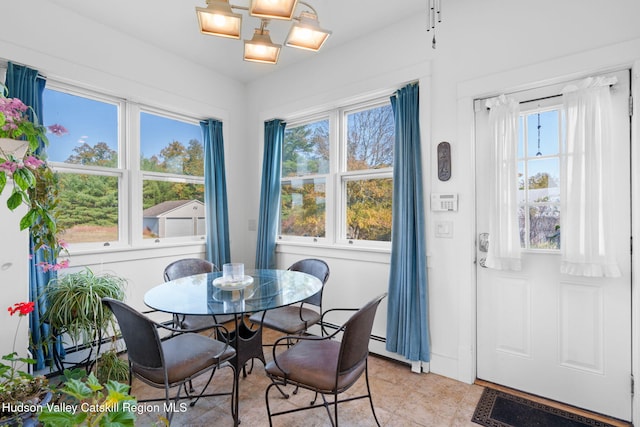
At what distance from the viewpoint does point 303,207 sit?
371cm

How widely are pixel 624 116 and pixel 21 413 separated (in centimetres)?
348

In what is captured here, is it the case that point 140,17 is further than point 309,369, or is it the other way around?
point 140,17

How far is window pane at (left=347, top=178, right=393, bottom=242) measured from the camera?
119 inches

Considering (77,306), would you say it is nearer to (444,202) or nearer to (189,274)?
(189,274)

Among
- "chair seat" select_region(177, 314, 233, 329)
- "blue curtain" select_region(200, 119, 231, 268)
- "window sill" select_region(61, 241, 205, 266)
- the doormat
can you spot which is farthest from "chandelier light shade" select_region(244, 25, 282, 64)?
the doormat

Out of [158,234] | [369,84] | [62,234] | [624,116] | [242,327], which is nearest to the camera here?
[624,116]

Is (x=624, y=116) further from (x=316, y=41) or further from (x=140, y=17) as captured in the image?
(x=140, y=17)

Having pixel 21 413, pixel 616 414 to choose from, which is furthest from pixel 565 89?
pixel 21 413

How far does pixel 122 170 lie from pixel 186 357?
2.11 meters

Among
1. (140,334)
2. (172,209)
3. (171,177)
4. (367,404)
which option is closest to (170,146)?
(171,177)

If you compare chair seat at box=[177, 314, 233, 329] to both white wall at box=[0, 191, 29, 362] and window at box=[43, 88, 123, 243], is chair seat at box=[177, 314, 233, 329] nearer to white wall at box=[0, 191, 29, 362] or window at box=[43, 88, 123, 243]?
white wall at box=[0, 191, 29, 362]

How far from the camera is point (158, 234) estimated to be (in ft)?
11.2

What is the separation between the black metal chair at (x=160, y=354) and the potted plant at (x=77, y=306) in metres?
0.69

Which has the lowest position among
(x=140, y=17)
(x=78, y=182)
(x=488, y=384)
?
(x=488, y=384)
